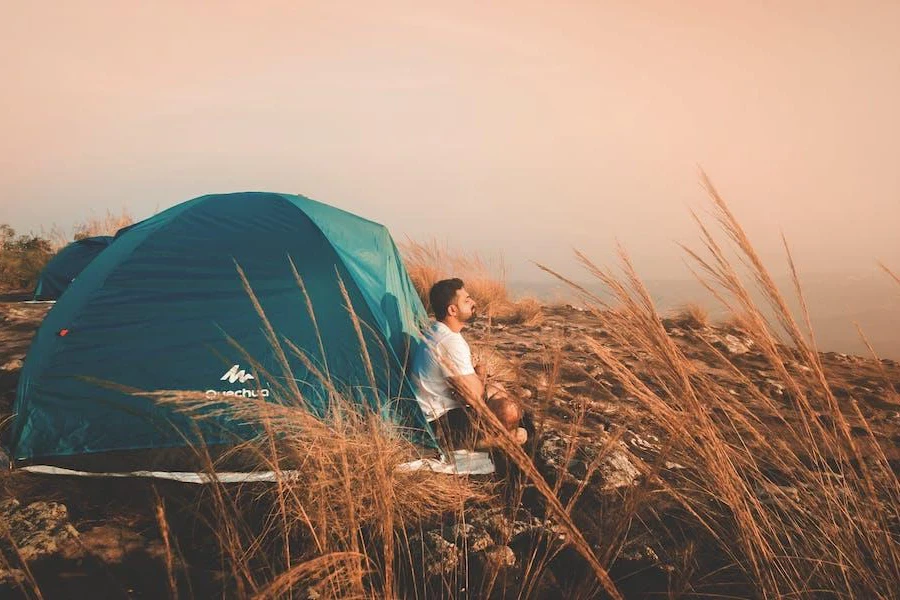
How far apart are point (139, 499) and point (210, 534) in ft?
1.98

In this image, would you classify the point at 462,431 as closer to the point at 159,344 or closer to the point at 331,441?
the point at 331,441

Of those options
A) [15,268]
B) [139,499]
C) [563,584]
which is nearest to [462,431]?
[563,584]

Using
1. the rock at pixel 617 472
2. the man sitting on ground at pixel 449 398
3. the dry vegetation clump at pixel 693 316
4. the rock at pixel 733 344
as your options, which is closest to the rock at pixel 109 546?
the man sitting on ground at pixel 449 398

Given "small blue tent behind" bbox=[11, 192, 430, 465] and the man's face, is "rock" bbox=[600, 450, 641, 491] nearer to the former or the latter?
"small blue tent behind" bbox=[11, 192, 430, 465]

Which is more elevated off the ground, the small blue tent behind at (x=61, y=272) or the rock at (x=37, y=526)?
the small blue tent behind at (x=61, y=272)

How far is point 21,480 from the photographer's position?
3340 millimetres

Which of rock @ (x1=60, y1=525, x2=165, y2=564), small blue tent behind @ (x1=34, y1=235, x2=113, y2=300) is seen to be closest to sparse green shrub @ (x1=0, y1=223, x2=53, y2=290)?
small blue tent behind @ (x1=34, y1=235, x2=113, y2=300)

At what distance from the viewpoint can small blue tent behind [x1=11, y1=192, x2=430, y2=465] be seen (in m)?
3.40

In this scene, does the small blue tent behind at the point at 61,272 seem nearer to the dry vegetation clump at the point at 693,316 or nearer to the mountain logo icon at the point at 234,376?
the mountain logo icon at the point at 234,376

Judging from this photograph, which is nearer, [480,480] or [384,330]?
[480,480]

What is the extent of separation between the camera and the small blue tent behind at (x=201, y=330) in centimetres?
340

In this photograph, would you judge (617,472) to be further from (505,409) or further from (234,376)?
(234,376)

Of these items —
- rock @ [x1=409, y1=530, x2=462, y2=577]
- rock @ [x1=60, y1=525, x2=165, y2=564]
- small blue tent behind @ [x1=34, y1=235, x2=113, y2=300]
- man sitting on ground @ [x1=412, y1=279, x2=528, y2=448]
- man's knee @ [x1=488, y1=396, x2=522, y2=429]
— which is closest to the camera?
rock @ [x1=409, y1=530, x2=462, y2=577]

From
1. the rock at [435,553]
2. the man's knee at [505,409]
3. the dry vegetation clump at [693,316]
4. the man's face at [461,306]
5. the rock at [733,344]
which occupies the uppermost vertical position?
the man's face at [461,306]
